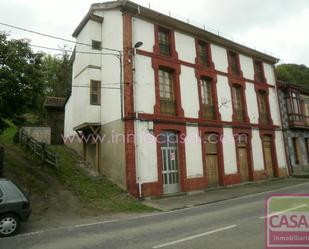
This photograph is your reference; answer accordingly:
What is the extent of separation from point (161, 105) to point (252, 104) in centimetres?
885

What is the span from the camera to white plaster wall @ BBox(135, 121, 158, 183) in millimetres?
14398

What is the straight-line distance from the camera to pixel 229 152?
18.9 metres

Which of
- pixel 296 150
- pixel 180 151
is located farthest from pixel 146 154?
pixel 296 150

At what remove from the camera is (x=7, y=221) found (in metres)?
7.91

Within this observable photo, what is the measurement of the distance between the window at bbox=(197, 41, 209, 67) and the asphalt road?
1181 centimetres

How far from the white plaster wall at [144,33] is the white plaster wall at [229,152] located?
23.7 feet

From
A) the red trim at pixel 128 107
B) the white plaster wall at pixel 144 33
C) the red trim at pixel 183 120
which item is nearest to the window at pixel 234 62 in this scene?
the red trim at pixel 183 120

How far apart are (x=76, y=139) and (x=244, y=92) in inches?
489

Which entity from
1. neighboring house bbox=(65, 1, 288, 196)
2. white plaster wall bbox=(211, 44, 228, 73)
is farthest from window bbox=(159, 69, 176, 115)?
white plaster wall bbox=(211, 44, 228, 73)

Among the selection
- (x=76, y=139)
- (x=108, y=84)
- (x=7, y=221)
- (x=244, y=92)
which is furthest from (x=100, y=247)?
(x=244, y=92)

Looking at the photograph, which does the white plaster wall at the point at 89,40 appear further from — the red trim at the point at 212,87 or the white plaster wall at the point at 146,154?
the red trim at the point at 212,87

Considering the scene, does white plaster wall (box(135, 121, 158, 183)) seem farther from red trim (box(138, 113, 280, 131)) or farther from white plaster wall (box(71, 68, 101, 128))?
white plaster wall (box(71, 68, 101, 128))

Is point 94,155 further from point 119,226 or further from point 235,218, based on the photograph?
point 235,218

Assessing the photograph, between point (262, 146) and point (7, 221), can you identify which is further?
point (262, 146)
